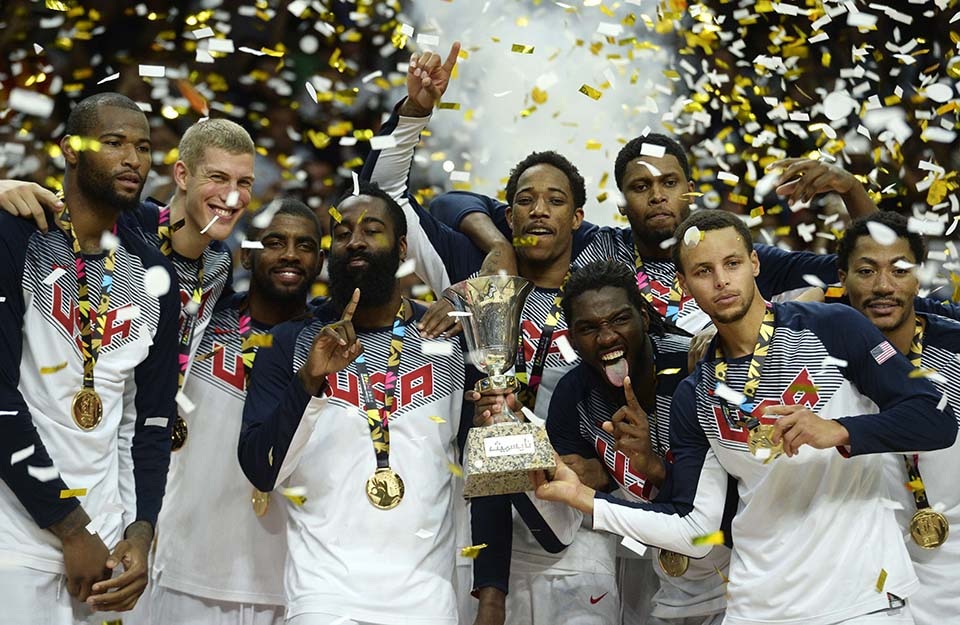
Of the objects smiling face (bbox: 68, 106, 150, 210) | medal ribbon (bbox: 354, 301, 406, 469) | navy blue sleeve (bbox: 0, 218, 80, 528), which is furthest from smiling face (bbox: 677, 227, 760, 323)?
navy blue sleeve (bbox: 0, 218, 80, 528)

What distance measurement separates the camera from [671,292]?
4746 mm

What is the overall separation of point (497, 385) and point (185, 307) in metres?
1.39

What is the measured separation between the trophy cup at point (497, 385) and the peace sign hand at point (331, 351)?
0.39 m

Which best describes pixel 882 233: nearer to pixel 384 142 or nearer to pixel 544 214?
pixel 544 214

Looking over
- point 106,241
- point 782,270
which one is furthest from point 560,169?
point 106,241

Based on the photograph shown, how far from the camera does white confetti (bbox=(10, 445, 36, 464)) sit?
3.58 meters

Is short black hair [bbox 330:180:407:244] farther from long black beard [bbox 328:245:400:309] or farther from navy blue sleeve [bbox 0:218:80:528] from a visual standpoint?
navy blue sleeve [bbox 0:218:80:528]

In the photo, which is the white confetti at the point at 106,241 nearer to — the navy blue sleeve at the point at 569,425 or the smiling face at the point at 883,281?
the navy blue sleeve at the point at 569,425

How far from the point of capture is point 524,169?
5.07m

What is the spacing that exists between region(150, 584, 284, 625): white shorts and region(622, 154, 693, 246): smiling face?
2.07m

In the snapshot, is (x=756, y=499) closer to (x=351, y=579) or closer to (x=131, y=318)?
(x=351, y=579)

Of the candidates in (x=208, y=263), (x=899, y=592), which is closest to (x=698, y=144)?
(x=208, y=263)

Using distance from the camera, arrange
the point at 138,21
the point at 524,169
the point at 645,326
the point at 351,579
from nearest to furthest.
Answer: the point at 351,579 < the point at 645,326 < the point at 524,169 < the point at 138,21

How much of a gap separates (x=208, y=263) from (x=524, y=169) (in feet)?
4.49
